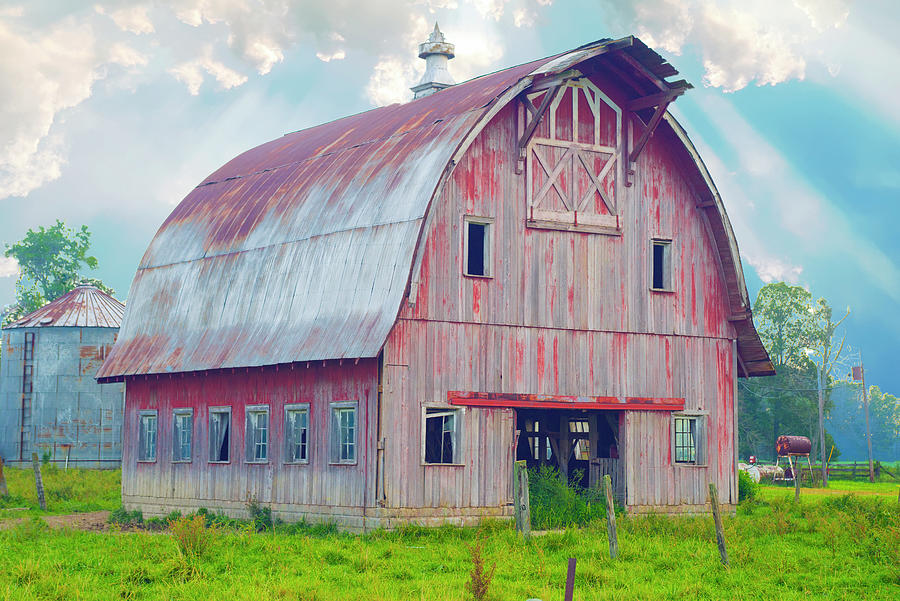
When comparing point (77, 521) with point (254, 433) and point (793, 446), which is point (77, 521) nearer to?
point (254, 433)

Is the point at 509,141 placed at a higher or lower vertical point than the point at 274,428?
higher

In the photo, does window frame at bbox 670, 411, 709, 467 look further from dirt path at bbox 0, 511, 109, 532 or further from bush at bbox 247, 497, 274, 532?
dirt path at bbox 0, 511, 109, 532

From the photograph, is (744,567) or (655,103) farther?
(655,103)

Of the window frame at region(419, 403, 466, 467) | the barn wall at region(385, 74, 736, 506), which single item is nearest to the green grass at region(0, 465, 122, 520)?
the window frame at region(419, 403, 466, 467)

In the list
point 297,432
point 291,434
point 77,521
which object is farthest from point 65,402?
point 297,432

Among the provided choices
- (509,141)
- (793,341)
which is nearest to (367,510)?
(509,141)

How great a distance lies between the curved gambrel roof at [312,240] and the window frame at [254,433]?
1.26 meters

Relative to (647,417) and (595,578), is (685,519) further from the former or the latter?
(595,578)

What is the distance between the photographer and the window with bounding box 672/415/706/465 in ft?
87.9

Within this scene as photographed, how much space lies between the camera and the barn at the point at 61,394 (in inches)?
1930

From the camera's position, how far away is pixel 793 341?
260ft

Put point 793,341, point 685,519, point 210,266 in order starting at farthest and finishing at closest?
point 793,341, point 210,266, point 685,519

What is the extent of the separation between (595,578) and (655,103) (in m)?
11.7

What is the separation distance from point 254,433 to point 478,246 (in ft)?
21.6
